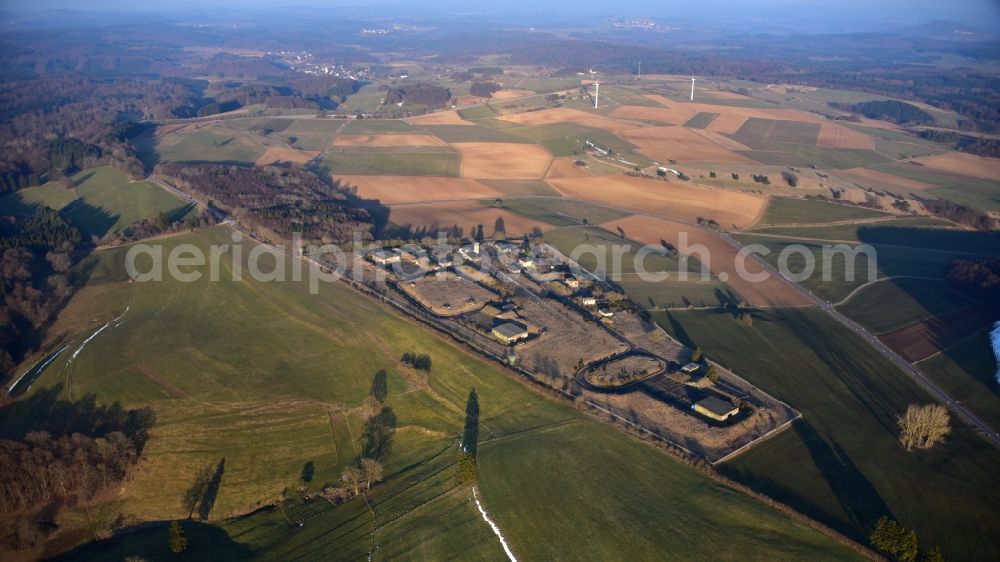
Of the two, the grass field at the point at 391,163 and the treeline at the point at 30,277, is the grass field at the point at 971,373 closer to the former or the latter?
the treeline at the point at 30,277

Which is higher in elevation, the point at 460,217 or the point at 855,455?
the point at 460,217

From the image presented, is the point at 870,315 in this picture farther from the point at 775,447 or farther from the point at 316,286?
the point at 316,286

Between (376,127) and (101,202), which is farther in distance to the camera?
(376,127)

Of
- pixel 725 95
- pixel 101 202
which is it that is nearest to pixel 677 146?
pixel 725 95

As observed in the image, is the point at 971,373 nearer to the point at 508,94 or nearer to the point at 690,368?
the point at 690,368

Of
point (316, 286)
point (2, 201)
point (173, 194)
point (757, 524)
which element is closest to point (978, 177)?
point (757, 524)
